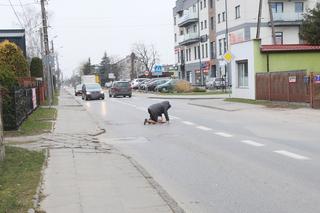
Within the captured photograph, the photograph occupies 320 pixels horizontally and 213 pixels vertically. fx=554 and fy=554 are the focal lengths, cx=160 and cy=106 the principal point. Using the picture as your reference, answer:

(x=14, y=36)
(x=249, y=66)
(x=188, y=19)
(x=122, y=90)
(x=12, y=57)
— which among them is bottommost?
(x=122, y=90)

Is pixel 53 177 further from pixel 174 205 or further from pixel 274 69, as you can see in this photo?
pixel 274 69

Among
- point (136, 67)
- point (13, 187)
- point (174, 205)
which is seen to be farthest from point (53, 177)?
point (136, 67)

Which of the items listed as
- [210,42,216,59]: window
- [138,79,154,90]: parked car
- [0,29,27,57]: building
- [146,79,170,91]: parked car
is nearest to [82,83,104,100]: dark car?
[0,29,27,57]: building

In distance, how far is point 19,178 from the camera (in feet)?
28.8

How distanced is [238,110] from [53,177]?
18.7 meters

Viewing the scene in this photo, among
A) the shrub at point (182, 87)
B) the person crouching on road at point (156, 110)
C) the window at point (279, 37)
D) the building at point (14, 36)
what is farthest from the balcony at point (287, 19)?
the person crouching on road at point (156, 110)

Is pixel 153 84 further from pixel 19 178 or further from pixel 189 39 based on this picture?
pixel 19 178

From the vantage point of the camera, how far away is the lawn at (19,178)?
691 cm

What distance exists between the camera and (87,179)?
897 cm

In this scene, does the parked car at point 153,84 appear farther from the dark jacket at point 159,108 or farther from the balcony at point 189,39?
the dark jacket at point 159,108

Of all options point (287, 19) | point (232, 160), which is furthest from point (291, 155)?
point (287, 19)

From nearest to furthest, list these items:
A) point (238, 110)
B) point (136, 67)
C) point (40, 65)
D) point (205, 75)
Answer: point (238, 110)
point (40, 65)
point (205, 75)
point (136, 67)

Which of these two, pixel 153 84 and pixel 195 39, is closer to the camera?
pixel 153 84

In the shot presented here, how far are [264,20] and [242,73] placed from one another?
120 ft
